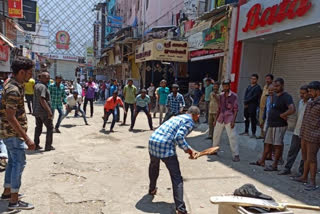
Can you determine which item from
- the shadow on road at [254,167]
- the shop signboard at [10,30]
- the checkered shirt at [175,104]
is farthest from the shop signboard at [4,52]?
the shadow on road at [254,167]

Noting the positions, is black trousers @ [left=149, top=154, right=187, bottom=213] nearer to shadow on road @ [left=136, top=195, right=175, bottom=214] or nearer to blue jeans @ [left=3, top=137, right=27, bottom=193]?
shadow on road @ [left=136, top=195, right=175, bottom=214]

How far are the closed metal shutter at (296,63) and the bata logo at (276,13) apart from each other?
4.17 feet

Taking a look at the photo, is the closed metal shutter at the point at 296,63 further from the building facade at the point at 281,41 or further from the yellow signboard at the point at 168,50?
the yellow signboard at the point at 168,50

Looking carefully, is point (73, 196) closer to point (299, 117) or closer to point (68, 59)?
point (299, 117)

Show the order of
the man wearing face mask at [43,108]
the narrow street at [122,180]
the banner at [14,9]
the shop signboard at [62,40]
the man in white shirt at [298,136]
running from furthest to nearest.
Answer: the shop signboard at [62,40] → the banner at [14,9] → the man wearing face mask at [43,108] → the man in white shirt at [298,136] → the narrow street at [122,180]

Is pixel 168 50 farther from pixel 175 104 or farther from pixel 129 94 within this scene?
pixel 175 104

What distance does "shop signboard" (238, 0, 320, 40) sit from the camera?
6188 millimetres

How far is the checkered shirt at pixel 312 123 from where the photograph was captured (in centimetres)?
382

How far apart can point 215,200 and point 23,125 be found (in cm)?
233

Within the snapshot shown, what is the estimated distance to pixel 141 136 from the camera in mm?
7797

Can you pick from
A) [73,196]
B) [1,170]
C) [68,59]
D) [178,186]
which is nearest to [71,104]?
[1,170]

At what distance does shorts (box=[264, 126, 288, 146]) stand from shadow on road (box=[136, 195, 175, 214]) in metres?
2.49

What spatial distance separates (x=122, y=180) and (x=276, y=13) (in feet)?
20.1

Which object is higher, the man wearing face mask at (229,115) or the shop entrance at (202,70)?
the shop entrance at (202,70)
